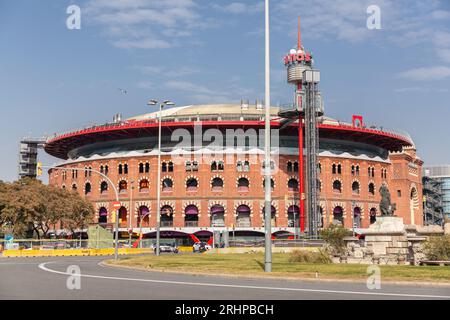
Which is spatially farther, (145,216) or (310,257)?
(145,216)

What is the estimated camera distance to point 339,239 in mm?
36906

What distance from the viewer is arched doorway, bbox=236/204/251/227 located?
79.9 metres

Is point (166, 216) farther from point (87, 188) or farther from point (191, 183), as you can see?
point (87, 188)

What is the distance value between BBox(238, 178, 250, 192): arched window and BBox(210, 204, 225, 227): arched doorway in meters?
3.96

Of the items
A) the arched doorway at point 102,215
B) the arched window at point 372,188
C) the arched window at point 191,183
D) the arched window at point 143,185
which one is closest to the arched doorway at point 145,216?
the arched window at point 143,185

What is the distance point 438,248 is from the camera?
2847 centimetres

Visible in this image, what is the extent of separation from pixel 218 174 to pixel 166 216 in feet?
33.2

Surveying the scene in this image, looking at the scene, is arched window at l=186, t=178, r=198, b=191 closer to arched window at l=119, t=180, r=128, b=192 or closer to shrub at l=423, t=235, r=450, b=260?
arched window at l=119, t=180, r=128, b=192

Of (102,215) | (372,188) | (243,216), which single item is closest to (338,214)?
(372,188)

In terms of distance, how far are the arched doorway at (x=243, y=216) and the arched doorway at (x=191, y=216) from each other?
6048mm

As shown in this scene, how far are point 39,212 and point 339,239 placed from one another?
4443 cm

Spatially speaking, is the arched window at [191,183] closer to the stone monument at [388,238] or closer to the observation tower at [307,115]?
the observation tower at [307,115]
